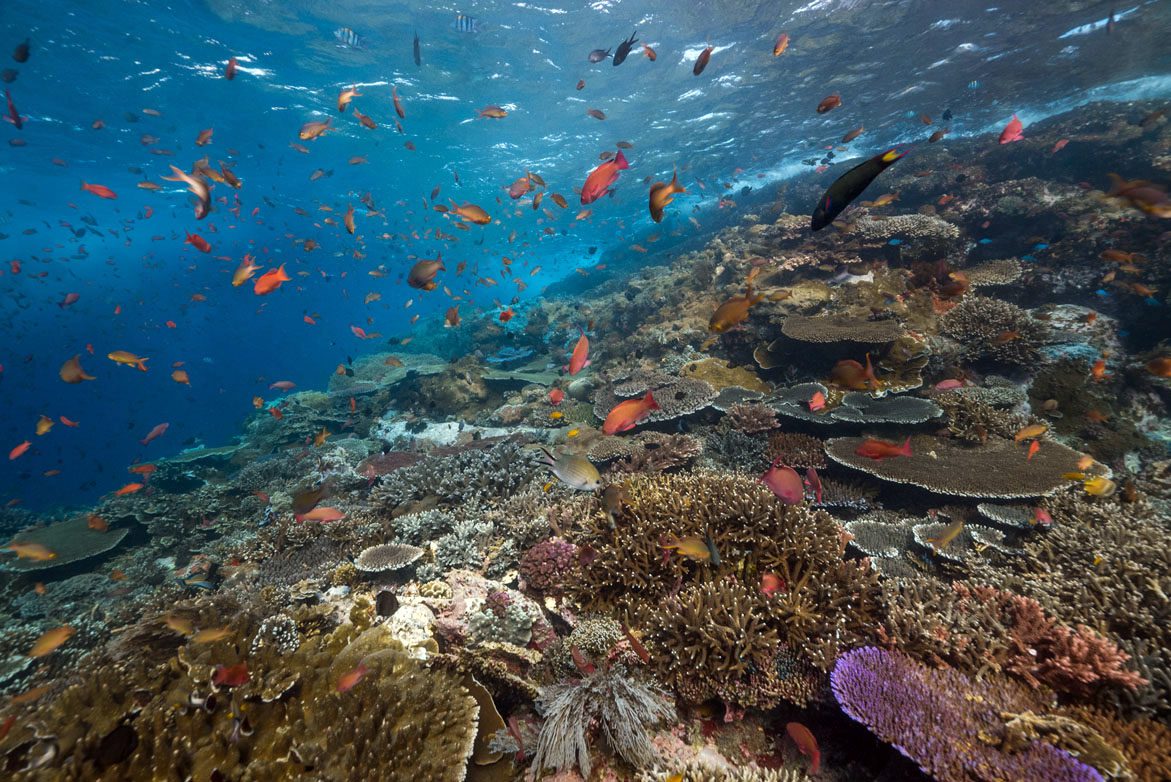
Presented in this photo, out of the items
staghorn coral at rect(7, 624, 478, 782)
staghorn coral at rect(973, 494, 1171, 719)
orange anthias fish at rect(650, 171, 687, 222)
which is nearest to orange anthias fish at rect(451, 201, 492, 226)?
orange anthias fish at rect(650, 171, 687, 222)

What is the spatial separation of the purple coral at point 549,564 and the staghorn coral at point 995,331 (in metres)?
9.06

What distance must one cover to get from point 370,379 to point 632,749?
19.9 metres

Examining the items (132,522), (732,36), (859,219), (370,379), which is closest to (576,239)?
(732,36)

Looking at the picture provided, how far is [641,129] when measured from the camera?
2789 cm

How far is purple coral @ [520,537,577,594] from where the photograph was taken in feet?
14.8

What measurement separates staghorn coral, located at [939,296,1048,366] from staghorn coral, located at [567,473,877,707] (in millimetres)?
6903

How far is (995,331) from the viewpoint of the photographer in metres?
8.45

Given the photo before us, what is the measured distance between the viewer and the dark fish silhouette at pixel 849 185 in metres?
2.27

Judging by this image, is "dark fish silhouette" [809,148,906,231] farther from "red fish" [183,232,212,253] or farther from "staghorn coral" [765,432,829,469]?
"red fish" [183,232,212,253]

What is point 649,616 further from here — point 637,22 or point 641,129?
point 641,129

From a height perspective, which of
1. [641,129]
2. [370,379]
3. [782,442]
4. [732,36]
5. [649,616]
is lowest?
[370,379]

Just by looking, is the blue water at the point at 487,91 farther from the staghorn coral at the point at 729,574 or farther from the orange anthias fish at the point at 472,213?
A: the staghorn coral at the point at 729,574

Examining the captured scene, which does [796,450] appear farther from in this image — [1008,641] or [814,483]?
[1008,641]

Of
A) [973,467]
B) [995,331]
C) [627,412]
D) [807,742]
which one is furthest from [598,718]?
[995,331]
